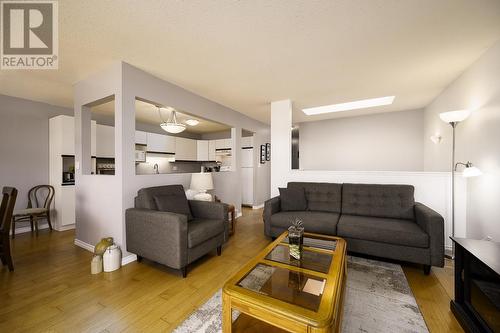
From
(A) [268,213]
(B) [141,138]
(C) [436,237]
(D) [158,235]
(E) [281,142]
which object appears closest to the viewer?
(C) [436,237]

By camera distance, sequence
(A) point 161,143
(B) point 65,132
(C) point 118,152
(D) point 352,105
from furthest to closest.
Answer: (A) point 161,143 → (D) point 352,105 → (B) point 65,132 → (C) point 118,152

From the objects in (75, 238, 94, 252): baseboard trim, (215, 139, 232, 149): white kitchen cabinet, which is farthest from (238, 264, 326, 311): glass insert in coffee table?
(215, 139, 232, 149): white kitchen cabinet

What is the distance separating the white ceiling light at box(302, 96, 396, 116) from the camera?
398cm

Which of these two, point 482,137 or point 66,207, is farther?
point 66,207

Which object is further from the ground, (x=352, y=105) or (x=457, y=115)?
(x=352, y=105)

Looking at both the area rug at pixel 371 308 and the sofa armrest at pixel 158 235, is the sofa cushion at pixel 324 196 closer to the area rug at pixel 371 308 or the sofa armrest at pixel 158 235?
the area rug at pixel 371 308

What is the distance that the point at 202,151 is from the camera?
636 centimetres

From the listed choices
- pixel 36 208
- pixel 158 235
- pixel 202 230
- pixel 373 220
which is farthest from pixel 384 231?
pixel 36 208

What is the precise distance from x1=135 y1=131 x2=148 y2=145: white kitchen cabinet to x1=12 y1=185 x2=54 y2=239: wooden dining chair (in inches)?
68.8

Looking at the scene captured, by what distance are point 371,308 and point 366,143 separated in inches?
170

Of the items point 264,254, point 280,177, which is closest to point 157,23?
point 264,254

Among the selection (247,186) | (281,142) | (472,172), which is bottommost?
(247,186)

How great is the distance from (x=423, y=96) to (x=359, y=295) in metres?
3.83

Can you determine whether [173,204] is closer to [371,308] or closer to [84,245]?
[84,245]
